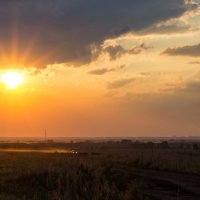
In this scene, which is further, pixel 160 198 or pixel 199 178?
pixel 199 178

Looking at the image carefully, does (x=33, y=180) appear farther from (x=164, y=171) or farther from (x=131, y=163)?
(x=131, y=163)

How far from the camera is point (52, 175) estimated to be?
112 ft

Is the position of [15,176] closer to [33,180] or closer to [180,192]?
[33,180]

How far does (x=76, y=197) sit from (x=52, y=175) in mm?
9568

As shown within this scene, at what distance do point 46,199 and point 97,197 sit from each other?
8.06 feet

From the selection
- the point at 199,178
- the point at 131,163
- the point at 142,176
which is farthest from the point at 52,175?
the point at 131,163

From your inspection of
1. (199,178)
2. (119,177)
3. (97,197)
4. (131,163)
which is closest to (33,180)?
(119,177)

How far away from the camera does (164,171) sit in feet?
144

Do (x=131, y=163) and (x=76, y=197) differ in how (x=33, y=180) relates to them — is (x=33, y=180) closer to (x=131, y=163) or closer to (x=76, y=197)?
(x=76, y=197)

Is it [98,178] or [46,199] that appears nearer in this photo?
[46,199]

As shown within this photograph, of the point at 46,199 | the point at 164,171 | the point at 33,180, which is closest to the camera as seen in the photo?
the point at 46,199

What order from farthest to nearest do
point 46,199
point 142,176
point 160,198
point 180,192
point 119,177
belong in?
point 142,176 < point 119,177 < point 180,192 < point 160,198 < point 46,199

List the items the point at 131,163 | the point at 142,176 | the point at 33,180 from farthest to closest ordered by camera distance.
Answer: the point at 131,163 → the point at 142,176 → the point at 33,180

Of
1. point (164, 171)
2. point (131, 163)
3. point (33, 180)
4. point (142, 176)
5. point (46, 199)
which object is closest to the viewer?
point (46, 199)
